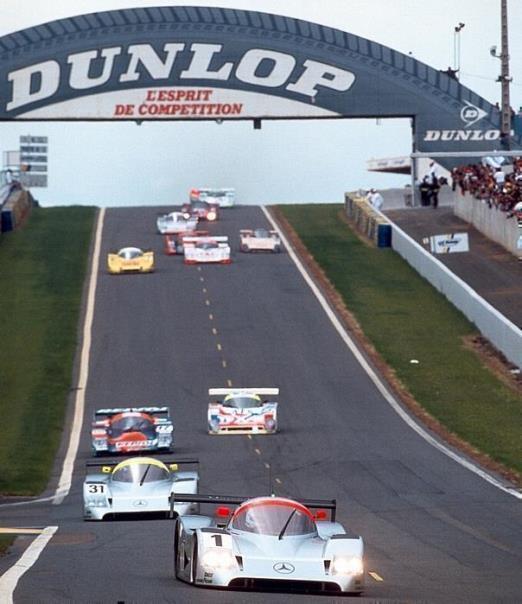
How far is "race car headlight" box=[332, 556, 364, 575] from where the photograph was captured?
17312 mm

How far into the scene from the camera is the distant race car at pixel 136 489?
2723 cm

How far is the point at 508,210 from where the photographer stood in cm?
6512

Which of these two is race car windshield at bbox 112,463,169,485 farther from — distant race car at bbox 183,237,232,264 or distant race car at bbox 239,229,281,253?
distant race car at bbox 239,229,281,253

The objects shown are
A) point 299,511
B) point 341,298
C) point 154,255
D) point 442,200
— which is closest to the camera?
point 299,511

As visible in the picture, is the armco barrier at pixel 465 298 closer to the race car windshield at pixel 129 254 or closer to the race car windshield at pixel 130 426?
the race car windshield at pixel 129 254

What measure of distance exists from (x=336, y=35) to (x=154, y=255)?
14.8 metres

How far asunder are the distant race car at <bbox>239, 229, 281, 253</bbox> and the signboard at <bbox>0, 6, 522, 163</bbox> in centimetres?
600

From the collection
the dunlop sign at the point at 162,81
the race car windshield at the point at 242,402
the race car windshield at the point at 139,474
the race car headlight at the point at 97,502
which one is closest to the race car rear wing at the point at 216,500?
the race car headlight at the point at 97,502

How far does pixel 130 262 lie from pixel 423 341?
18860 mm

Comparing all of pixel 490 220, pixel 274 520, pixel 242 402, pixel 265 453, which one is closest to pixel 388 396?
pixel 242 402

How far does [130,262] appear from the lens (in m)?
68.9

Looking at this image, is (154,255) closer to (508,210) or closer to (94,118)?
(94,118)

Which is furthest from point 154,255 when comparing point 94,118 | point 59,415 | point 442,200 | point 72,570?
point 72,570

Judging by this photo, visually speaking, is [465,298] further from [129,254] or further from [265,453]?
[265,453]
